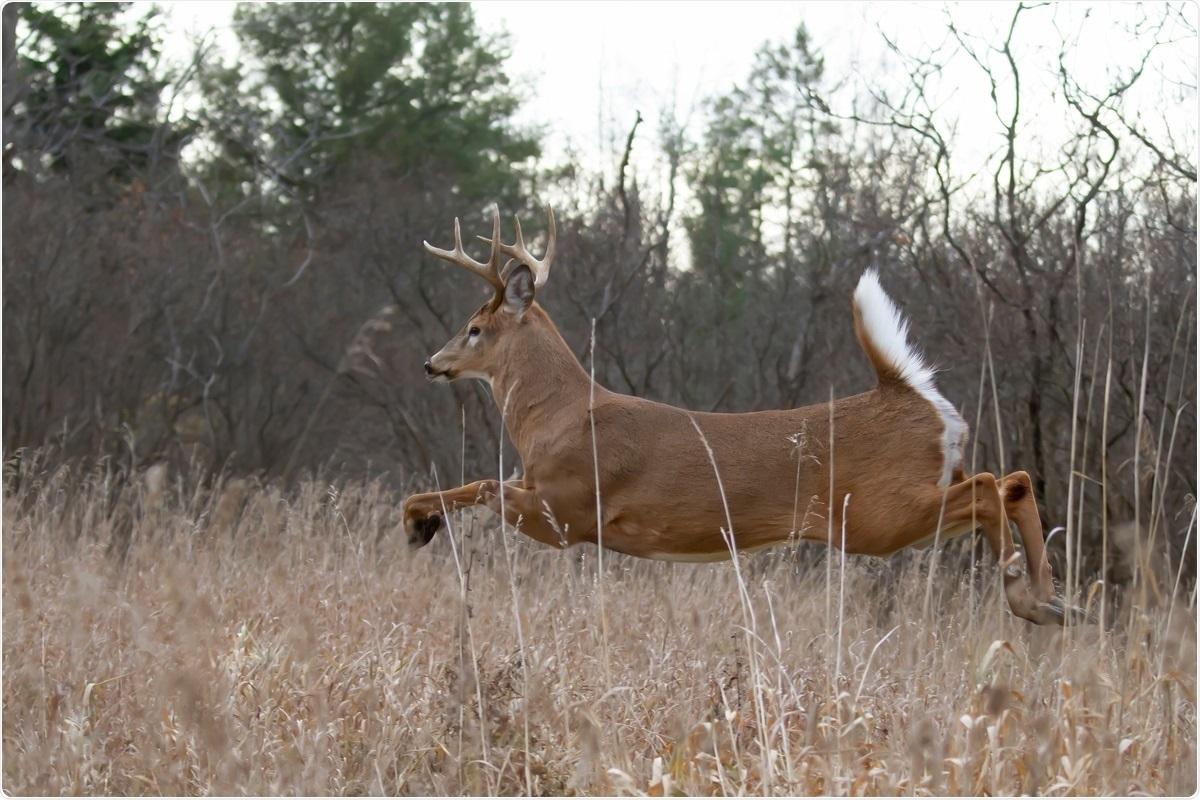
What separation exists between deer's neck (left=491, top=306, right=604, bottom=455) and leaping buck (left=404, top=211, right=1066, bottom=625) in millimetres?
13

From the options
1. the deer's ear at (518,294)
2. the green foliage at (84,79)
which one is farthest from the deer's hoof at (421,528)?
the green foliage at (84,79)

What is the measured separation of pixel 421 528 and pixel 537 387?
1.03 m

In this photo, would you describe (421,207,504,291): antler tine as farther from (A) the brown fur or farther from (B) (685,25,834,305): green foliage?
(B) (685,25,834,305): green foliage

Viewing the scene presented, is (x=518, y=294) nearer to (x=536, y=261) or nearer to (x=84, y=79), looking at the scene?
(x=536, y=261)

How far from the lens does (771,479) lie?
21.3 feet

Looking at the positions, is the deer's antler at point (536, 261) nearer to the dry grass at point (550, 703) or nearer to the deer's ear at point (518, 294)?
the deer's ear at point (518, 294)

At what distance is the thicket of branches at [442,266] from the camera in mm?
9945

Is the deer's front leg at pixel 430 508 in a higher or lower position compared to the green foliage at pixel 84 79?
lower

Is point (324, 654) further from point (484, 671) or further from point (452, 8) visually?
point (452, 8)

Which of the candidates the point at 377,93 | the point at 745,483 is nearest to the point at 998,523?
the point at 745,483

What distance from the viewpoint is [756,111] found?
15.9 meters

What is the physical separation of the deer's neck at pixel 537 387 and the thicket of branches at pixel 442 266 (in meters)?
→ 2.01

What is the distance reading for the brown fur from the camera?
6152 mm

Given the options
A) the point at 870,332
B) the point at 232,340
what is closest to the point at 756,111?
the point at 232,340
